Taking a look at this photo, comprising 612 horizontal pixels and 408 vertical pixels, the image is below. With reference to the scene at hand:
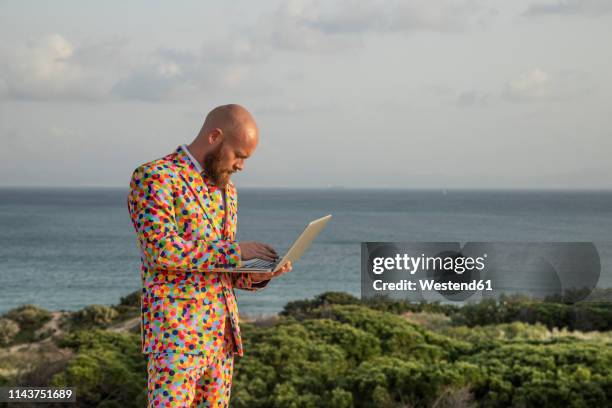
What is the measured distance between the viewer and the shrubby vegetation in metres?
6.26

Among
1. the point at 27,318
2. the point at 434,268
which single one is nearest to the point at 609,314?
the point at 434,268

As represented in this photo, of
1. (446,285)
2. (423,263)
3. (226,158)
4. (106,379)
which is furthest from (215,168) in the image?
(446,285)

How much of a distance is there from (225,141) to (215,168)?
0.31 feet

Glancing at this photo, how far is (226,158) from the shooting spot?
2.50 metres

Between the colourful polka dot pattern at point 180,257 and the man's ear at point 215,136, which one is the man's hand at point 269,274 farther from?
the man's ear at point 215,136

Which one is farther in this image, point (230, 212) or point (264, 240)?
point (264, 240)

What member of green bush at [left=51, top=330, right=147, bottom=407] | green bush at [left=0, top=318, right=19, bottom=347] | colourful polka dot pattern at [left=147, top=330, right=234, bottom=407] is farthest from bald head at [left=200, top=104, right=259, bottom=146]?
green bush at [left=0, top=318, right=19, bottom=347]

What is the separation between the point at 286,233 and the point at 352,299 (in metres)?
45.0

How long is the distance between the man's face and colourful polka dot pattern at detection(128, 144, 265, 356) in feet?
0.13

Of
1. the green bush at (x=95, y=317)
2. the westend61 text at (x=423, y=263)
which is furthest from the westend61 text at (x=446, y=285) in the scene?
the green bush at (x=95, y=317)

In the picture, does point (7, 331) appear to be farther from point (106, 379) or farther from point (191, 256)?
point (191, 256)

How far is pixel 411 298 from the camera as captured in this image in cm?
1345

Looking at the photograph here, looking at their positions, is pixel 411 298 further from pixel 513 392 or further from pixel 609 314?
pixel 513 392

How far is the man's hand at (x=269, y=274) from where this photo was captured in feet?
7.95
